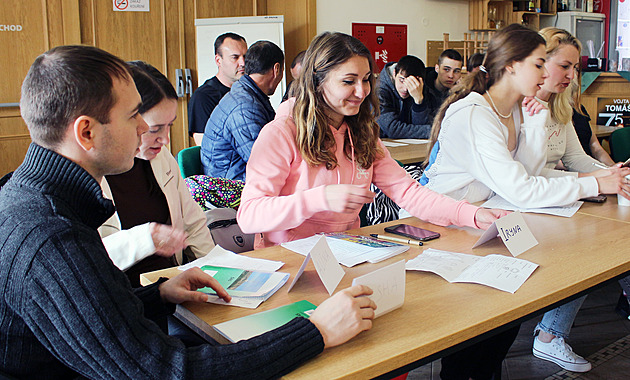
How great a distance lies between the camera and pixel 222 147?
10.5 ft

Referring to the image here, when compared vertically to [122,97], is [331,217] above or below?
below

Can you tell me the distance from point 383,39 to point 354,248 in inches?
223

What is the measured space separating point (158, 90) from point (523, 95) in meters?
1.61

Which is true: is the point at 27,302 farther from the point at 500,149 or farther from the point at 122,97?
the point at 500,149

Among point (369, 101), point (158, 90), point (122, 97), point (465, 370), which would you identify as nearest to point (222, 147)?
point (369, 101)

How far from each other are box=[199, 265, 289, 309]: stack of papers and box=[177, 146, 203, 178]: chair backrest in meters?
1.70

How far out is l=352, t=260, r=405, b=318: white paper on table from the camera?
1.22 m

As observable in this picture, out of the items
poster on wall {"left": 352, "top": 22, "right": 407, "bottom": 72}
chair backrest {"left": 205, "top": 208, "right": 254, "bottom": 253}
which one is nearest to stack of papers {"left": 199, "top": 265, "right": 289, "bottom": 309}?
chair backrest {"left": 205, "top": 208, "right": 254, "bottom": 253}

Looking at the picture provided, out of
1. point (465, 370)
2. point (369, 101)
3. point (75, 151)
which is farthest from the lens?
point (369, 101)

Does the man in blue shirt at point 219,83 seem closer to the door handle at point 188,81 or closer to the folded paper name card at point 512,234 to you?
the door handle at point 188,81

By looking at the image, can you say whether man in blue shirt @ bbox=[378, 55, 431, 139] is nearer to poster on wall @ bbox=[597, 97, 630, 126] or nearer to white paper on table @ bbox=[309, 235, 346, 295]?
poster on wall @ bbox=[597, 97, 630, 126]

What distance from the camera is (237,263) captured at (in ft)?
5.28

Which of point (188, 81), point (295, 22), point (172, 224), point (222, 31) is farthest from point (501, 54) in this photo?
point (295, 22)

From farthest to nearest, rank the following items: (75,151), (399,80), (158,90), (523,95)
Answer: (399,80), (523,95), (158,90), (75,151)
